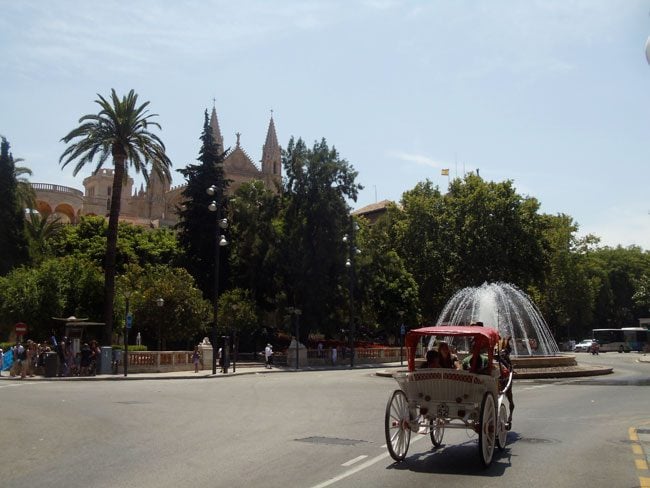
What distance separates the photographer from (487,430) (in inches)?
376

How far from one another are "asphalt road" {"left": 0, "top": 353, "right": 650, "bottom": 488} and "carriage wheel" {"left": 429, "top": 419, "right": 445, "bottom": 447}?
0.16 meters

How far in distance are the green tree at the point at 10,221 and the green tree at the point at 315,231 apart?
21747 mm

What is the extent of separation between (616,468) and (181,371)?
3118cm

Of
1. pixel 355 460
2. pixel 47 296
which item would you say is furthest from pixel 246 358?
pixel 355 460

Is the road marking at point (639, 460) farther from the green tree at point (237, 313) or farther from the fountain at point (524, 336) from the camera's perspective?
the green tree at point (237, 313)

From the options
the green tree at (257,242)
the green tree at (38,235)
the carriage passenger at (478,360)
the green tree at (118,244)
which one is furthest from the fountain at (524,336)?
the green tree at (38,235)

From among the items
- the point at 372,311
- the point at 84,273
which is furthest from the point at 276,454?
the point at 372,311

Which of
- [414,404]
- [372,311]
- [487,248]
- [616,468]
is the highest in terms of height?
[487,248]

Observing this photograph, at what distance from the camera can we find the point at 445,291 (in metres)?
65.1

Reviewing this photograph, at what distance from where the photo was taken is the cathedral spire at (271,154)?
11781cm

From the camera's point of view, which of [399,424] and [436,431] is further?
[436,431]

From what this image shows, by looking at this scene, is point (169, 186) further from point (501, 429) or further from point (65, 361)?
point (501, 429)

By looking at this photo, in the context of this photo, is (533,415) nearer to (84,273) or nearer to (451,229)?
(84,273)

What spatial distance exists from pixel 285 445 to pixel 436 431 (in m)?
2.44
